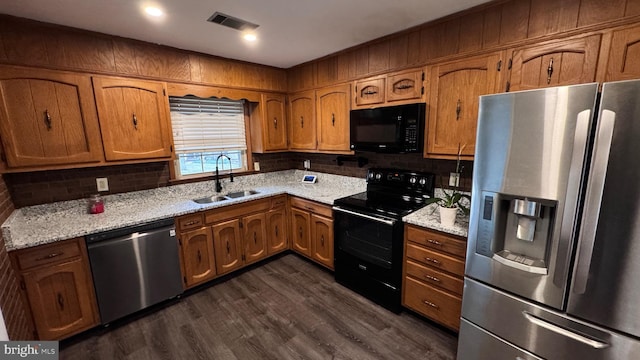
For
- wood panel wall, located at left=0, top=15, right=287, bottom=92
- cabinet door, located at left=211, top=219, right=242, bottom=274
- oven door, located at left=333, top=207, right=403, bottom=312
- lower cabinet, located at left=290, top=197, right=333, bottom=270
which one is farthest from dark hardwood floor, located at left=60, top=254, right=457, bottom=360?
wood panel wall, located at left=0, top=15, right=287, bottom=92

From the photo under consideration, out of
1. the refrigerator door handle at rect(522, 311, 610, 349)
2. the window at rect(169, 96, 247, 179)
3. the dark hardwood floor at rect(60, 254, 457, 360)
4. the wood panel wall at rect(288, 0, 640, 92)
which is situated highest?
the wood panel wall at rect(288, 0, 640, 92)

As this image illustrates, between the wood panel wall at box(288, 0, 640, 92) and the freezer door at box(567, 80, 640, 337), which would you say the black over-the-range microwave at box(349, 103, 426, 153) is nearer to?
the wood panel wall at box(288, 0, 640, 92)

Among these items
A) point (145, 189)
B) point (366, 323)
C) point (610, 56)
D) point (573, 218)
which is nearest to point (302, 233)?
point (366, 323)

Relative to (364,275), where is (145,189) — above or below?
above

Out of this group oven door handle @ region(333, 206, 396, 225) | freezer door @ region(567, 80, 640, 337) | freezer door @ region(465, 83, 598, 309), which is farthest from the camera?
oven door handle @ region(333, 206, 396, 225)

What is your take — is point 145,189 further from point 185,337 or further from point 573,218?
point 573,218

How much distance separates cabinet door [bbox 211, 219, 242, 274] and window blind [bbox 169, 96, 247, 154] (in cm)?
100

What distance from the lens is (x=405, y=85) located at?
234 cm

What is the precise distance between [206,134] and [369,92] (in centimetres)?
196

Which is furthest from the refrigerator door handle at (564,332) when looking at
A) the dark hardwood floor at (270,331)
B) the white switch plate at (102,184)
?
the white switch plate at (102,184)

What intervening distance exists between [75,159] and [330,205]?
2.23m

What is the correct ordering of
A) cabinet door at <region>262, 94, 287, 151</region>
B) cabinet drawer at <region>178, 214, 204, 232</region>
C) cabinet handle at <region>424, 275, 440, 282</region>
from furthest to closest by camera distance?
1. cabinet door at <region>262, 94, 287, 151</region>
2. cabinet drawer at <region>178, 214, 204, 232</region>
3. cabinet handle at <region>424, 275, 440, 282</region>

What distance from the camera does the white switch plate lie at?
2.48 m

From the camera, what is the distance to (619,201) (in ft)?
3.60
